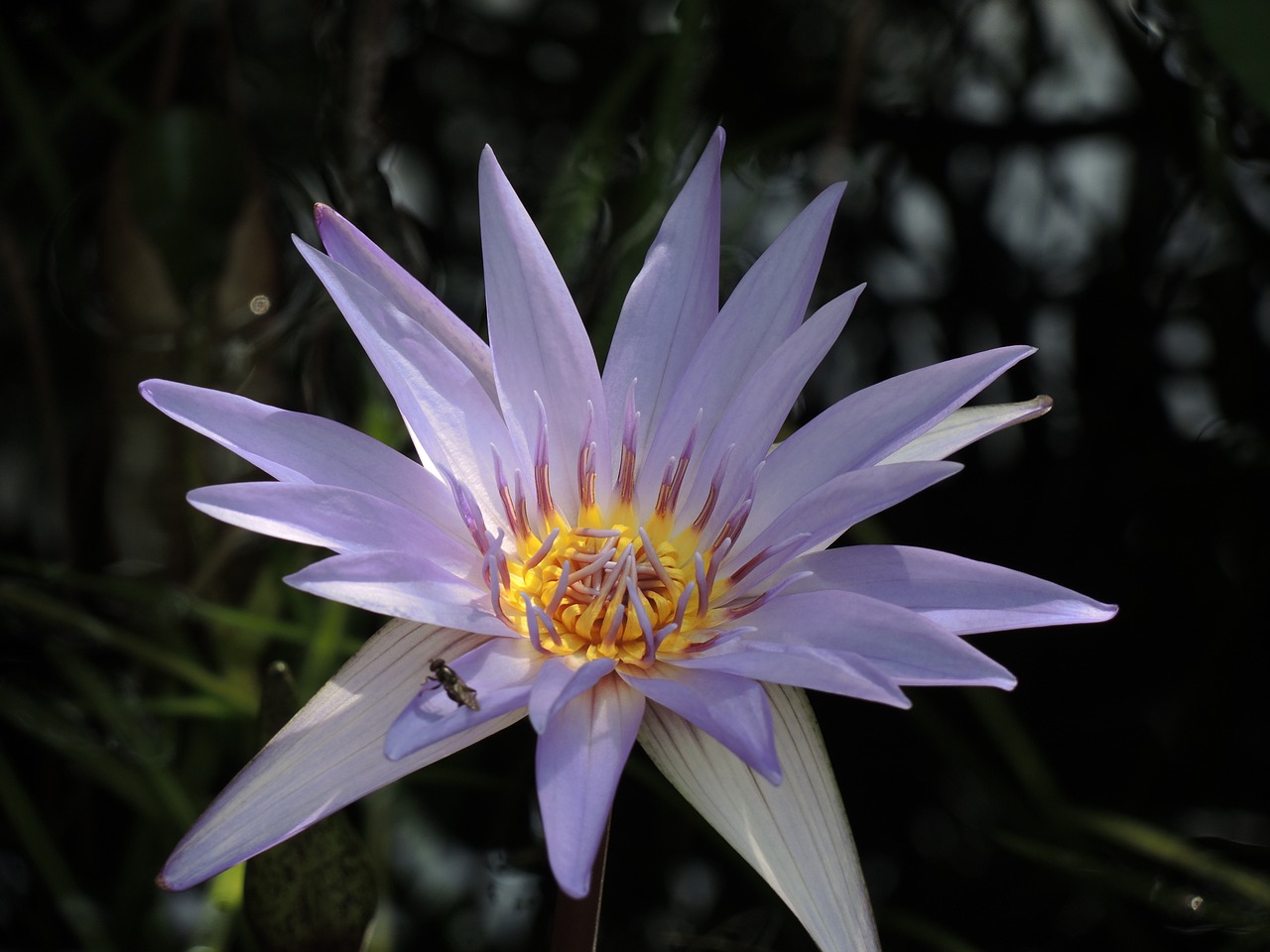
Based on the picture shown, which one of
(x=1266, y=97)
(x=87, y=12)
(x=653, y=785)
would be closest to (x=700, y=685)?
(x=653, y=785)

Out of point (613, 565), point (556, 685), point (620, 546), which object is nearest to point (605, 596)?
point (613, 565)

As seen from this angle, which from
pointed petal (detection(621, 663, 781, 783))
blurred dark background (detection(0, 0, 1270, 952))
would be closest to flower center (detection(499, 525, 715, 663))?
pointed petal (detection(621, 663, 781, 783))

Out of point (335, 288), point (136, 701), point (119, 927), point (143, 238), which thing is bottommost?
point (119, 927)

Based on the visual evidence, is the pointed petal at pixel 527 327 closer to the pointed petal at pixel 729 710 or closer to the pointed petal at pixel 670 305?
the pointed petal at pixel 670 305

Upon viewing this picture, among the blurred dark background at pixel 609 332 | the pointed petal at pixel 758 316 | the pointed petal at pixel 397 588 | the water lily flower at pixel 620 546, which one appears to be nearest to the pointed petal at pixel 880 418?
the water lily flower at pixel 620 546

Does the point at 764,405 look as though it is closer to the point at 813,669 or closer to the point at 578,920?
the point at 813,669

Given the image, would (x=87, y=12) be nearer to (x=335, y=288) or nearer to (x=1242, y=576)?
(x=335, y=288)
